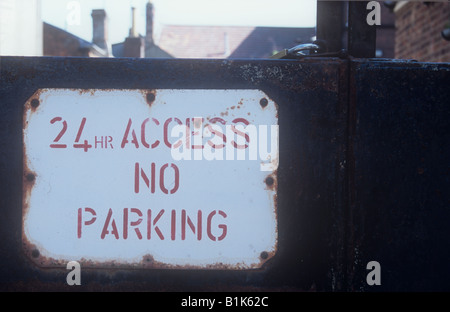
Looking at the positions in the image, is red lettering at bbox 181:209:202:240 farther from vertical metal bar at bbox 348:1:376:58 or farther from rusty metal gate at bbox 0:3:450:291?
vertical metal bar at bbox 348:1:376:58

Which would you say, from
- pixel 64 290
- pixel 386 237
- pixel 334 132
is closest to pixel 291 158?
pixel 334 132

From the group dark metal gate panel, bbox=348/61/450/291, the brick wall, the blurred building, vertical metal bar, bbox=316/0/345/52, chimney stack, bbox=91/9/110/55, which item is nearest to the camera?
dark metal gate panel, bbox=348/61/450/291

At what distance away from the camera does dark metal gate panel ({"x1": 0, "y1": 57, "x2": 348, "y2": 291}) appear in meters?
1.14

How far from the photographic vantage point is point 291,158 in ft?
3.76

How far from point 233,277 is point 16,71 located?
79 centimetres

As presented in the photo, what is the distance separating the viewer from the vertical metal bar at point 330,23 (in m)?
1.29

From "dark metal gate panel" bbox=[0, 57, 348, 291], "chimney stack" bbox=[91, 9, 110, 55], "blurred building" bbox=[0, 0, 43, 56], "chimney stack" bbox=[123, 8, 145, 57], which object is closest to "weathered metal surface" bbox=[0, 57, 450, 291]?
"dark metal gate panel" bbox=[0, 57, 348, 291]

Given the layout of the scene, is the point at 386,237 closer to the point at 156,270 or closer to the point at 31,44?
the point at 156,270

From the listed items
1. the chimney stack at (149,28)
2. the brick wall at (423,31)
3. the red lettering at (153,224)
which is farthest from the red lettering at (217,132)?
the chimney stack at (149,28)

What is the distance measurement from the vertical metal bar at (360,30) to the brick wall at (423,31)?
12.6ft

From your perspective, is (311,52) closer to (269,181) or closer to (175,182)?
(269,181)

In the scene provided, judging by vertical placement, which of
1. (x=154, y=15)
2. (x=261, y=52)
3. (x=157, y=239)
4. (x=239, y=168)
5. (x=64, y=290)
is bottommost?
(x=64, y=290)

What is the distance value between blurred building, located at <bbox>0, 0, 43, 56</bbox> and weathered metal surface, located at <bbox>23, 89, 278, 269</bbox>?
0.76 meters

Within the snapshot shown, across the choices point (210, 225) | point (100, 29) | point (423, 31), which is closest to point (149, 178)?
point (210, 225)
